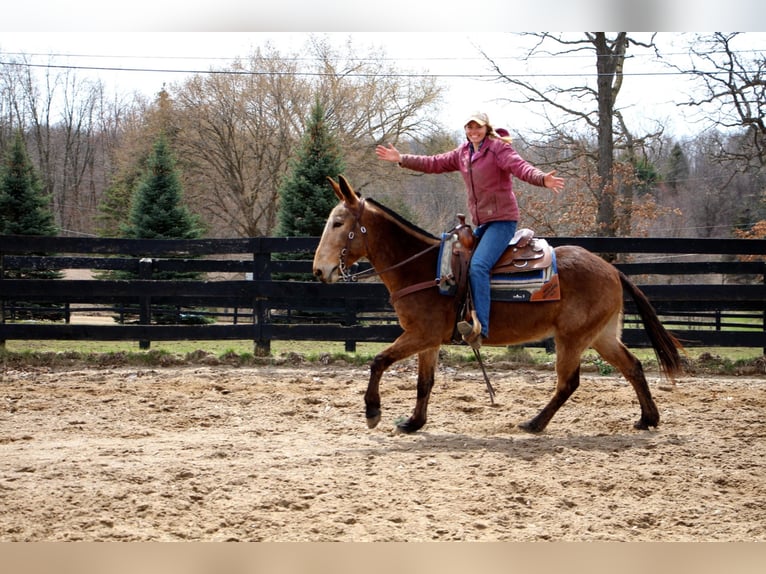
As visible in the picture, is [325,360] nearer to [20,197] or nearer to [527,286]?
[527,286]

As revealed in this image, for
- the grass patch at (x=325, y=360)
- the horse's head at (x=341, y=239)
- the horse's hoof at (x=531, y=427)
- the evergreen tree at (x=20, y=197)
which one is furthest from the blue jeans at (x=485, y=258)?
the evergreen tree at (x=20, y=197)

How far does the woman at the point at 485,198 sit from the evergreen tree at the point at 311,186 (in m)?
12.3

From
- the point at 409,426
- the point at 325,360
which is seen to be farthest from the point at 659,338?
the point at 325,360

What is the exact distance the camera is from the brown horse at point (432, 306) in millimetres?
5820

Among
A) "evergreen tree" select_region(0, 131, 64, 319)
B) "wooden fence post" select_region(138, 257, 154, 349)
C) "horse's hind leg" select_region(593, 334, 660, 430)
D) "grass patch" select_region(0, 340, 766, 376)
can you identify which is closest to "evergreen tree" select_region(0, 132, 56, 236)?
"evergreen tree" select_region(0, 131, 64, 319)

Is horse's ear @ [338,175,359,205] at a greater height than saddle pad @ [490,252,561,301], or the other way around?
horse's ear @ [338,175,359,205]

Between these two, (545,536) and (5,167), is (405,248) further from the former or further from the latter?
(5,167)

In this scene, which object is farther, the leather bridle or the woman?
the leather bridle

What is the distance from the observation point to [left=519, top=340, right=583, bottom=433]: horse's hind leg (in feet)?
19.5

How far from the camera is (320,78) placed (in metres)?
26.5

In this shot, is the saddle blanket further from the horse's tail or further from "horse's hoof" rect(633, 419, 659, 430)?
"horse's hoof" rect(633, 419, 659, 430)

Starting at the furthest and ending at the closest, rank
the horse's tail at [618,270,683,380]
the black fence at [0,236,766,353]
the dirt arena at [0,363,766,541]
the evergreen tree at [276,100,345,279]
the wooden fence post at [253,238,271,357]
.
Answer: the evergreen tree at [276,100,345,279] < the wooden fence post at [253,238,271,357] < the black fence at [0,236,766,353] < the horse's tail at [618,270,683,380] < the dirt arena at [0,363,766,541]

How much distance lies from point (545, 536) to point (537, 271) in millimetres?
2903

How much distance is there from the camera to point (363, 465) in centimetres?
469
